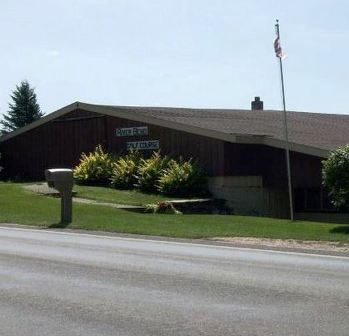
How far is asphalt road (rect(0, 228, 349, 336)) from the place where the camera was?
7.67 metres

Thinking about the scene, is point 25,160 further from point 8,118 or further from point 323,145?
point 8,118

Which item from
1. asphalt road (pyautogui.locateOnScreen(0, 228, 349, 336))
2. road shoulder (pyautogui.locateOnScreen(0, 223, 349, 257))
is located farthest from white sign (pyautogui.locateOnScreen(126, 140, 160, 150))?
asphalt road (pyautogui.locateOnScreen(0, 228, 349, 336))

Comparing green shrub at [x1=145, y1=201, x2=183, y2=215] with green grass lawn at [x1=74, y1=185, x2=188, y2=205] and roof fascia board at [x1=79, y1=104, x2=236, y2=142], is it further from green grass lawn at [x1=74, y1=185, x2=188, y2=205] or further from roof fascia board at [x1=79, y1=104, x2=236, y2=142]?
roof fascia board at [x1=79, y1=104, x2=236, y2=142]

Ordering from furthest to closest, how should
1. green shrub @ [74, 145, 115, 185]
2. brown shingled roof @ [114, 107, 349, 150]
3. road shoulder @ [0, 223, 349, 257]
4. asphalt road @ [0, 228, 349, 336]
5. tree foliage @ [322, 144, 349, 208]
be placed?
green shrub @ [74, 145, 115, 185], brown shingled roof @ [114, 107, 349, 150], tree foliage @ [322, 144, 349, 208], road shoulder @ [0, 223, 349, 257], asphalt road @ [0, 228, 349, 336]

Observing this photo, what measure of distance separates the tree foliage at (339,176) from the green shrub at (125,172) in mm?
13204

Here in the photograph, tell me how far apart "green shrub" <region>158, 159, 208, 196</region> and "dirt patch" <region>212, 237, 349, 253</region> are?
13.1m

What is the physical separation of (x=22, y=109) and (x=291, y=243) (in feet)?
194

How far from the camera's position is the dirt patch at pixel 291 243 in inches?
659

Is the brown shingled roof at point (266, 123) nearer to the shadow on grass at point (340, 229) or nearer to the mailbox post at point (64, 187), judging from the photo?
→ the shadow on grass at point (340, 229)

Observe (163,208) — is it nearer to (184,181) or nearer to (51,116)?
(184,181)

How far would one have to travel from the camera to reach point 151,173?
33.2 metres

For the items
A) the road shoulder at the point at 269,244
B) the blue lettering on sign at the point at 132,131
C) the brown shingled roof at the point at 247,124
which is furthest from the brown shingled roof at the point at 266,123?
the road shoulder at the point at 269,244

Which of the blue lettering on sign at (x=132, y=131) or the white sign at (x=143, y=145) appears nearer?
the white sign at (x=143, y=145)

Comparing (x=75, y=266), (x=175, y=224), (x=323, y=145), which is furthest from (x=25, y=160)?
(x=75, y=266)
